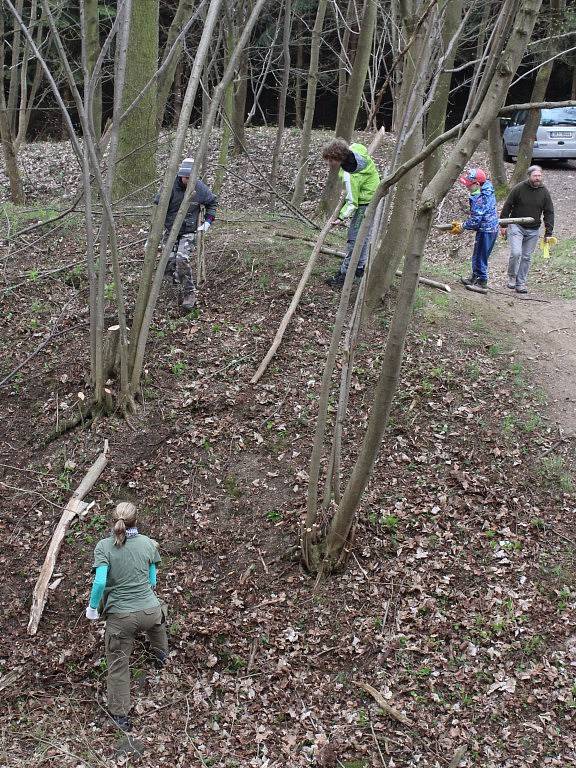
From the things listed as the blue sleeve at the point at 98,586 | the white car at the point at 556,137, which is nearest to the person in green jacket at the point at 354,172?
the blue sleeve at the point at 98,586

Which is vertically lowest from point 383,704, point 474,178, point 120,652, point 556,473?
point 383,704

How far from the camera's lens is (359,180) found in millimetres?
7246

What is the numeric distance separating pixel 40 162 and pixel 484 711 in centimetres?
1787

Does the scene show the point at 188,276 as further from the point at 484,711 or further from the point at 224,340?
the point at 484,711

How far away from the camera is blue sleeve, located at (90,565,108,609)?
479 cm

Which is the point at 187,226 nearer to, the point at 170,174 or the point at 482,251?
the point at 170,174

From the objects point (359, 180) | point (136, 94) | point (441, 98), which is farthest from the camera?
point (441, 98)

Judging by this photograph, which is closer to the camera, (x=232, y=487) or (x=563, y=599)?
(x=563, y=599)

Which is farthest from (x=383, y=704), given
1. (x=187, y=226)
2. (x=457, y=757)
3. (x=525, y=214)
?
(x=525, y=214)

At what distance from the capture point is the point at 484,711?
4840mm

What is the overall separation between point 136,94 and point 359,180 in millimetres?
4902

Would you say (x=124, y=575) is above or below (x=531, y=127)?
below

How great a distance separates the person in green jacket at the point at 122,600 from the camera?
16.1ft

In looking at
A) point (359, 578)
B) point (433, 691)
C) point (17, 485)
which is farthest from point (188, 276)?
point (433, 691)
